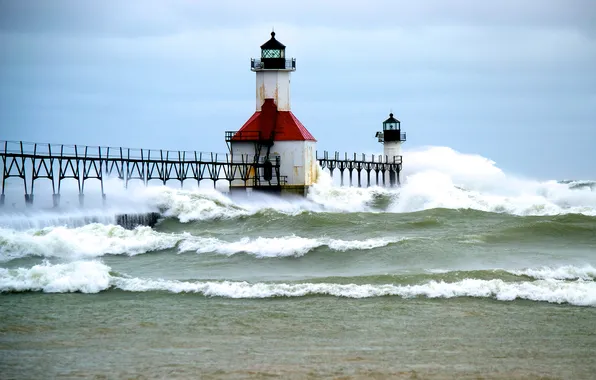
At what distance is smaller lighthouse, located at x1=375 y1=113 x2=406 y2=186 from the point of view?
5759cm

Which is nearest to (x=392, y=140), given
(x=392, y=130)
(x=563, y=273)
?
(x=392, y=130)

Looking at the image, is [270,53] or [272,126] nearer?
[272,126]

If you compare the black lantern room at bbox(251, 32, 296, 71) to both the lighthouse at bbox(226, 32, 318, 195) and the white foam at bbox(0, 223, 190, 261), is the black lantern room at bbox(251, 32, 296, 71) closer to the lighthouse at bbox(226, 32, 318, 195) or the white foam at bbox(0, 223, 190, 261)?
the lighthouse at bbox(226, 32, 318, 195)

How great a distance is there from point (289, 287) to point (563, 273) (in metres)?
4.93

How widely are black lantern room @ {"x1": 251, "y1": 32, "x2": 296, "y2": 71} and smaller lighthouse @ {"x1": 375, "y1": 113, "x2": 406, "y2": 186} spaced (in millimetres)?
16431

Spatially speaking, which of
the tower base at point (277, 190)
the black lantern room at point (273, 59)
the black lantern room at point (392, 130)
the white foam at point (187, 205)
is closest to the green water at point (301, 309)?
the white foam at point (187, 205)

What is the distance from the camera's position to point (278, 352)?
31.3 feet

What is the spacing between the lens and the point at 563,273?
14984 mm

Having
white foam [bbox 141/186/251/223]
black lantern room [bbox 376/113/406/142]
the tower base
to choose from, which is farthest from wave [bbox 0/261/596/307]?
black lantern room [bbox 376/113/406/142]

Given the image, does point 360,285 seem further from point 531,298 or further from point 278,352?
point 278,352

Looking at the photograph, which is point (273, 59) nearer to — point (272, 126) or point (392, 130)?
point (272, 126)

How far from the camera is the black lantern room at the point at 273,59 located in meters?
42.1

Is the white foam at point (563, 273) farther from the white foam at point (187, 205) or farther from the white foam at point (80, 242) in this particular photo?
the white foam at point (187, 205)

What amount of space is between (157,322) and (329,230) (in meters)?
16.1
